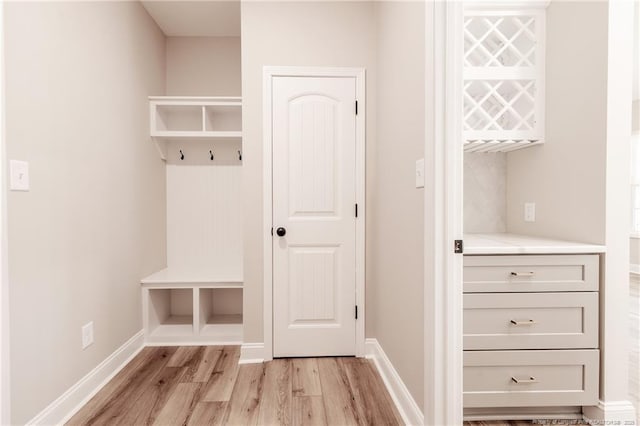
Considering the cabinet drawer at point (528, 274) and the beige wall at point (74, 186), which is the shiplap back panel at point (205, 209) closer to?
the beige wall at point (74, 186)

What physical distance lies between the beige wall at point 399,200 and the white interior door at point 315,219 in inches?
7.2

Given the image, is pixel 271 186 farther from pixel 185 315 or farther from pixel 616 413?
pixel 616 413

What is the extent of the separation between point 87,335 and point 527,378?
7.86ft

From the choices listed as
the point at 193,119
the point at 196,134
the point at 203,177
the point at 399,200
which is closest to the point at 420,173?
the point at 399,200

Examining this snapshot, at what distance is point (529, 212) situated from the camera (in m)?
2.23

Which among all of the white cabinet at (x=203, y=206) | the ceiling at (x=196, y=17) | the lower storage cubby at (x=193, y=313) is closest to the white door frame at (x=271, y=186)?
the lower storage cubby at (x=193, y=313)

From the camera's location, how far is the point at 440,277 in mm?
1487

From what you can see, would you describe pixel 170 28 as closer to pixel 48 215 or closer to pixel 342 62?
pixel 342 62

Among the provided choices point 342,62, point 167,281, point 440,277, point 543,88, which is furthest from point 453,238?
point 167,281

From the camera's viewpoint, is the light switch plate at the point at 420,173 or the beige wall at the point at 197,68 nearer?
the light switch plate at the point at 420,173

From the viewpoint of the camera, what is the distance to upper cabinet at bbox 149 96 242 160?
2898mm

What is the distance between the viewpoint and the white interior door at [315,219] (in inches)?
101

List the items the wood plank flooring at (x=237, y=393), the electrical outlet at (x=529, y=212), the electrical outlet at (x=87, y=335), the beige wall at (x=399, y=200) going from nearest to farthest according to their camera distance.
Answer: the beige wall at (x=399, y=200) < the wood plank flooring at (x=237, y=393) < the electrical outlet at (x=87, y=335) < the electrical outlet at (x=529, y=212)

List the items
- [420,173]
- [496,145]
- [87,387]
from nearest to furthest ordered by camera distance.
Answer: [420,173]
[87,387]
[496,145]
